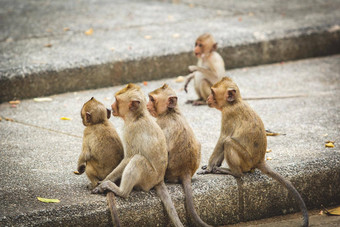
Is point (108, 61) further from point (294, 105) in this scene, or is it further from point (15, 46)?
point (294, 105)

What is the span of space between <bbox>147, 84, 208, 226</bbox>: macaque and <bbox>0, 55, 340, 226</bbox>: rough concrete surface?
0.40ft

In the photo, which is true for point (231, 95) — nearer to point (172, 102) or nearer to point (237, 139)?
point (237, 139)

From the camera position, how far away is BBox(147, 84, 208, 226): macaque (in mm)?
4285

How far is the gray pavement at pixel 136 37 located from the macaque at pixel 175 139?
9.85 feet

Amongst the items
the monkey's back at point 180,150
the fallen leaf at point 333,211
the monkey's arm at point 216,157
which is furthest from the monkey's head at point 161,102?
the fallen leaf at point 333,211

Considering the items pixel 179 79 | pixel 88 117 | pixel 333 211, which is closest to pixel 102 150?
pixel 88 117

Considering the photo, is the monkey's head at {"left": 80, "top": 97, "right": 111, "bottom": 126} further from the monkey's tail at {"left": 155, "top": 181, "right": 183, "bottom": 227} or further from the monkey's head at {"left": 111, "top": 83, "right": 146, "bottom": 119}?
the monkey's tail at {"left": 155, "top": 181, "right": 183, "bottom": 227}

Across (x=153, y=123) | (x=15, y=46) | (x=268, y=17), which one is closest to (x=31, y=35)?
(x=15, y=46)

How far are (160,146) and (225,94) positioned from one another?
0.82 m

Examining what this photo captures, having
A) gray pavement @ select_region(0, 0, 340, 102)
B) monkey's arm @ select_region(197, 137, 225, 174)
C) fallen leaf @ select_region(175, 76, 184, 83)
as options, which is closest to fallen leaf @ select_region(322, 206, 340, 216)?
monkey's arm @ select_region(197, 137, 225, 174)

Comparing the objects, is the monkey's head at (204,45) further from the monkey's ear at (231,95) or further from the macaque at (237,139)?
the monkey's ear at (231,95)

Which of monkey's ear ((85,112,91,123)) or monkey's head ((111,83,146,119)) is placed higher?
monkey's head ((111,83,146,119))

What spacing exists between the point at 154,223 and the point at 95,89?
3.63m

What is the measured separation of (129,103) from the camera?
165 inches
